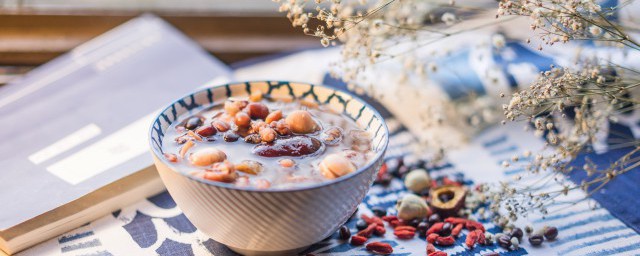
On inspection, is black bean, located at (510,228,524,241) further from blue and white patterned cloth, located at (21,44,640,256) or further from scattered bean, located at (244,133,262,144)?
scattered bean, located at (244,133,262,144)

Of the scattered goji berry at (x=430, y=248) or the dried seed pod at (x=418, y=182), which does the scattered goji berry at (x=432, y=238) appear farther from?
the dried seed pod at (x=418, y=182)

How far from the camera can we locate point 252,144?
78cm

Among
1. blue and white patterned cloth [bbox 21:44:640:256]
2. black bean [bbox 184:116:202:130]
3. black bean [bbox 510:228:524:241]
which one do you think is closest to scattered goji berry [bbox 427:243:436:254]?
blue and white patterned cloth [bbox 21:44:640:256]

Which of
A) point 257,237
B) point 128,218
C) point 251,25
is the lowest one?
point 128,218

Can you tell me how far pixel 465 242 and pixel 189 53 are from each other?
2.18 feet

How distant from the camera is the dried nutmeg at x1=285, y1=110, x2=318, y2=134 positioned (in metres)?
0.81

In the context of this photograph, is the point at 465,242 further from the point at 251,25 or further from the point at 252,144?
the point at 251,25

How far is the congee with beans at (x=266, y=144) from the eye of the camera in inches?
28.0

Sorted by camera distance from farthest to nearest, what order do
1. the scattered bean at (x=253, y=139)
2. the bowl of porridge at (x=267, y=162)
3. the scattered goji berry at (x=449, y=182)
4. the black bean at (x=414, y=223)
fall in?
the scattered goji berry at (x=449, y=182), the black bean at (x=414, y=223), the scattered bean at (x=253, y=139), the bowl of porridge at (x=267, y=162)

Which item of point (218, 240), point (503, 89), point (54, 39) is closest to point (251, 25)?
point (54, 39)

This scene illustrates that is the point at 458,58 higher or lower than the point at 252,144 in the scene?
higher

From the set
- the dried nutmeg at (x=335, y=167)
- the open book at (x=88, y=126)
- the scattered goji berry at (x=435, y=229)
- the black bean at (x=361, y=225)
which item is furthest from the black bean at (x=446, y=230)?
the open book at (x=88, y=126)

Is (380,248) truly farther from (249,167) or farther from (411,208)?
(249,167)

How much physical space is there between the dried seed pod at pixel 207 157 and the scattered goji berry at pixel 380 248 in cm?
25
